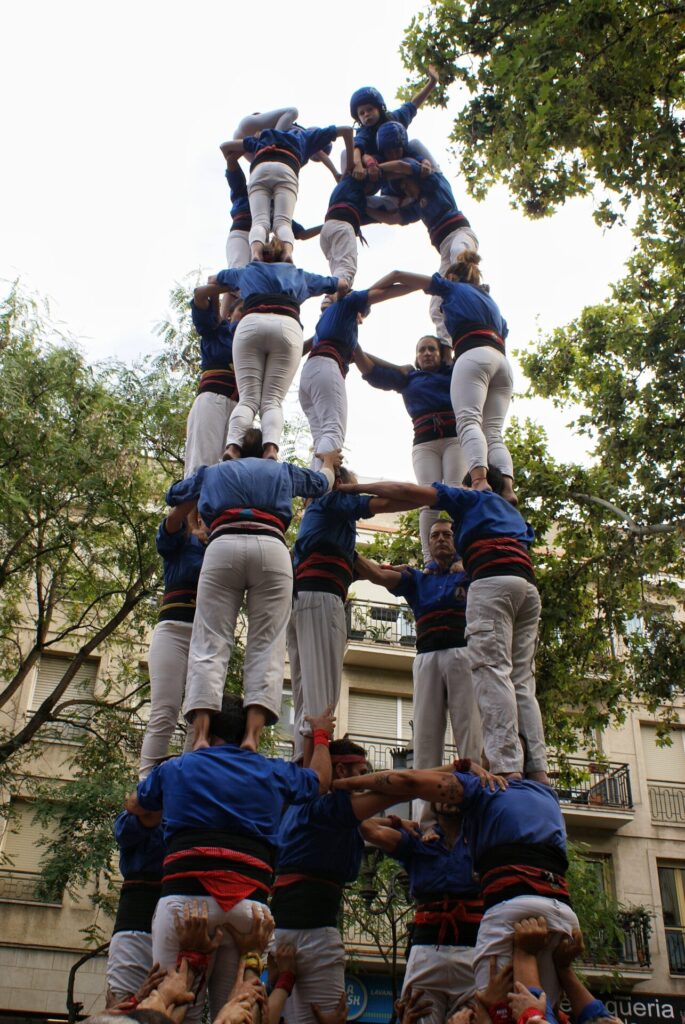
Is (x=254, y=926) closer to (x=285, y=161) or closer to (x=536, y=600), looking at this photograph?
A: (x=536, y=600)

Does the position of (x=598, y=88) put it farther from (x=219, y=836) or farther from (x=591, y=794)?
(x=591, y=794)

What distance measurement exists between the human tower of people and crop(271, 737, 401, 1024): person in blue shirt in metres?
0.01

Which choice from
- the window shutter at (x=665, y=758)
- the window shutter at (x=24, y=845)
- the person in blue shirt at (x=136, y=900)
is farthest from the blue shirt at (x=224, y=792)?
the window shutter at (x=665, y=758)

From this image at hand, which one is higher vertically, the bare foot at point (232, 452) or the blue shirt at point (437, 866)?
the bare foot at point (232, 452)

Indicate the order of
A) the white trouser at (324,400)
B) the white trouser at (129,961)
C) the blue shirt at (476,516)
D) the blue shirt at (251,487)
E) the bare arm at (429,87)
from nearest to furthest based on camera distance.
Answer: the white trouser at (129,961) < the blue shirt at (251,487) < the blue shirt at (476,516) < the white trouser at (324,400) < the bare arm at (429,87)

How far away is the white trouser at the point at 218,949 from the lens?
493 cm

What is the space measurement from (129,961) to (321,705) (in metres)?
2.15

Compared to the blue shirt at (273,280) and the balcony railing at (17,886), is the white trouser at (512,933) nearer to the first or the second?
the blue shirt at (273,280)

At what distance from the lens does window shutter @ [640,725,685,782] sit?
2359 cm

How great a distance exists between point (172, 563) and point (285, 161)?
4.81 meters

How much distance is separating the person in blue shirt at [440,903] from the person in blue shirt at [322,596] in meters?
1.05

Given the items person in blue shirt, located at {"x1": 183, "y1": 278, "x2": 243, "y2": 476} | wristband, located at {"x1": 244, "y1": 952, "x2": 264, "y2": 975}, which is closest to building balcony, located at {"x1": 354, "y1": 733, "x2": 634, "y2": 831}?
person in blue shirt, located at {"x1": 183, "y1": 278, "x2": 243, "y2": 476}

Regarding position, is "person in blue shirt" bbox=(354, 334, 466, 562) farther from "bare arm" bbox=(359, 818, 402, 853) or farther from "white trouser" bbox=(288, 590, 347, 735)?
"bare arm" bbox=(359, 818, 402, 853)

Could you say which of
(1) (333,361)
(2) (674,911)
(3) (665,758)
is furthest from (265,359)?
(3) (665,758)
